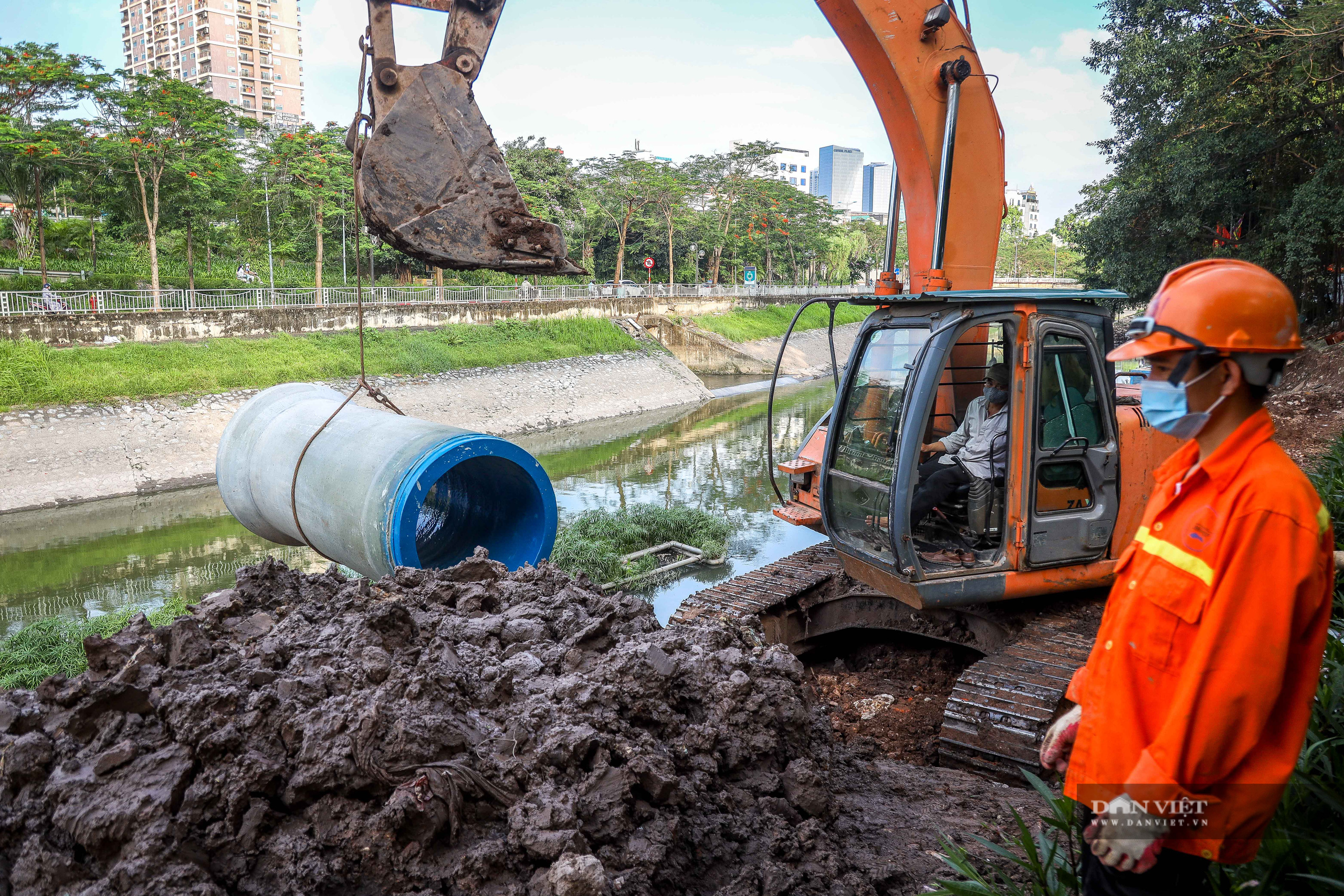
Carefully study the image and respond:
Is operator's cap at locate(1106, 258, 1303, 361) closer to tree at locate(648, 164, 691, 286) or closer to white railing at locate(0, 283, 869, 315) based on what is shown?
white railing at locate(0, 283, 869, 315)

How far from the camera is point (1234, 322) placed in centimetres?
157

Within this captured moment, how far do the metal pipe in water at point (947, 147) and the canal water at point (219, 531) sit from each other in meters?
4.41

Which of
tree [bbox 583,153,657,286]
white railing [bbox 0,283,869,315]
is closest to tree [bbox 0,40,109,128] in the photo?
white railing [bbox 0,283,869,315]

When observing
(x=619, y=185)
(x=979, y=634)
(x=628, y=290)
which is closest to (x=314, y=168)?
(x=628, y=290)

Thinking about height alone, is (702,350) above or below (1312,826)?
below

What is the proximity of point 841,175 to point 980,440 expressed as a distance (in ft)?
493

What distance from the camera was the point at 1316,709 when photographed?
8.91 ft

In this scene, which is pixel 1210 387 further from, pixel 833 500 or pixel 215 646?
pixel 215 646

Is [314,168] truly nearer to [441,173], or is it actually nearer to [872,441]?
[441,173]

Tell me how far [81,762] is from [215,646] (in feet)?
2.66

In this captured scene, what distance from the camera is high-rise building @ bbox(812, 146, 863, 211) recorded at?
472 ft

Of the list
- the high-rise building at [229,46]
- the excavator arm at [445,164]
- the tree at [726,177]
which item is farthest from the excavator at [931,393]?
the high-rise building at [229,46]

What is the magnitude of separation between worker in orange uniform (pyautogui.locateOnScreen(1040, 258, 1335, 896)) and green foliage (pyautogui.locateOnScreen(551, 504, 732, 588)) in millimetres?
7606

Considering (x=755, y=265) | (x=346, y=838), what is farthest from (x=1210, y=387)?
(x=755, y=265)
